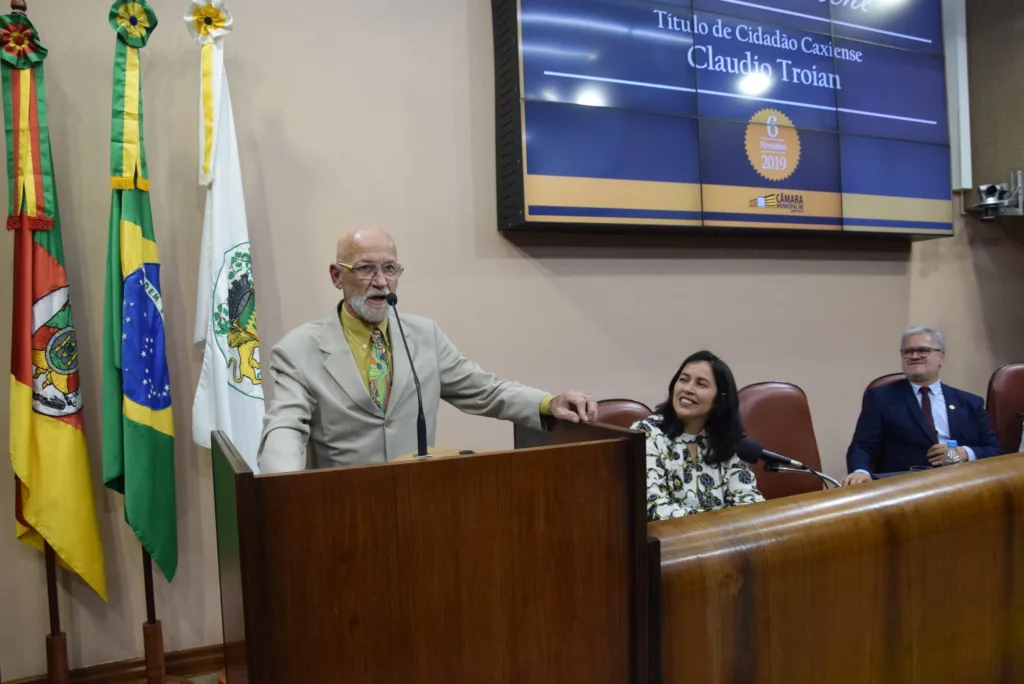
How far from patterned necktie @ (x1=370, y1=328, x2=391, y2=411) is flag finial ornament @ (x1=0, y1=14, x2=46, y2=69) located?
140 centimetres

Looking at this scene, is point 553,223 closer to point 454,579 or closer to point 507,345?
point 507,345

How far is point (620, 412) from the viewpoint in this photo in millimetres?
2670

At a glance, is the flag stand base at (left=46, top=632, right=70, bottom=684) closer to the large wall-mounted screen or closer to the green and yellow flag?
the green and yellow flag

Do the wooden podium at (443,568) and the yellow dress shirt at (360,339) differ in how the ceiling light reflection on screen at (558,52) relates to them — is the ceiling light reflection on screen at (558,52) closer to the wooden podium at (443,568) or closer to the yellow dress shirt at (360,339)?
the yellow dress shirt at (360,339)

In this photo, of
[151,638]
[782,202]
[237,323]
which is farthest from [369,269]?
[782,202]

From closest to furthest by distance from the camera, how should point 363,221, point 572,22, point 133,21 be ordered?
point 133,21 < point 363,221 < point 572,22

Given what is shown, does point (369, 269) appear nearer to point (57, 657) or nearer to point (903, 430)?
point (57, 657)

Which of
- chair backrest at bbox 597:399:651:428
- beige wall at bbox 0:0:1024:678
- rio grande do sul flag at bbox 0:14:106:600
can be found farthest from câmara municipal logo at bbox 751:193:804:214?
rio grande do sul flag at bbox 0:14:106:600

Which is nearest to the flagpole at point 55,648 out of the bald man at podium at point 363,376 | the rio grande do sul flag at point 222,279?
the rio grande do sul flag at point 222,279

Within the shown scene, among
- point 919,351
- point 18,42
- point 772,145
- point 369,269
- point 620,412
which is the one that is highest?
point 18,42

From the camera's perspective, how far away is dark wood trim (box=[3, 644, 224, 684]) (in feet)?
7.87

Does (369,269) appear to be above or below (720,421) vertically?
above

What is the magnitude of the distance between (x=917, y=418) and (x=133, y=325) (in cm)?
298

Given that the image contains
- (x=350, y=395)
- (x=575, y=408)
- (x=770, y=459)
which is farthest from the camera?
(x=350, y=395)
